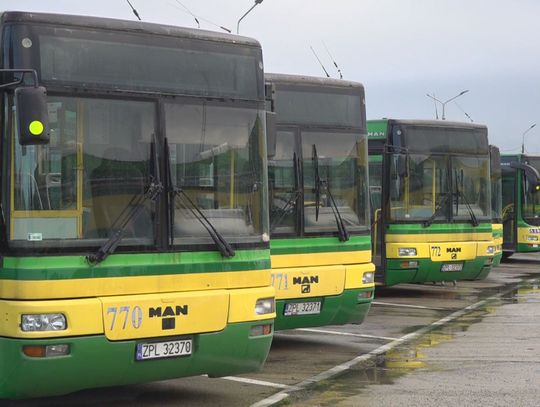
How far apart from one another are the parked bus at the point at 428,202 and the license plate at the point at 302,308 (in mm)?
6739

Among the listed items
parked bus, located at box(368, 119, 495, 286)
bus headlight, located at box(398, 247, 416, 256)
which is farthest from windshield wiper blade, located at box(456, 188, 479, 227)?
bus headlight, located at box(398, 247, 416, 256)

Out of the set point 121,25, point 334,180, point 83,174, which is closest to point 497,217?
point 334,180

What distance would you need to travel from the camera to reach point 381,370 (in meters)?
11.0

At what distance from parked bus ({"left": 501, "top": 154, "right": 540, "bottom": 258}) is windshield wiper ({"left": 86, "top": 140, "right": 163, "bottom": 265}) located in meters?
22.4

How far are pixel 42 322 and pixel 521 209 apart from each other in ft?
77.7

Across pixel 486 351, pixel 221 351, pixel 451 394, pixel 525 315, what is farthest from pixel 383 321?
pixel 221 351

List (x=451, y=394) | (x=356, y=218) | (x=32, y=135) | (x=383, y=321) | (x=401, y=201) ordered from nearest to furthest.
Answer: (x=32, y=135), (x=451, y=394), (x=356, y=218), (x=383, y=321), (x=401, y=201)

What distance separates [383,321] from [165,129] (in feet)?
26.2

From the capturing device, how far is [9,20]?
773 cm

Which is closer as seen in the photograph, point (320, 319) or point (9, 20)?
point (9, 20)

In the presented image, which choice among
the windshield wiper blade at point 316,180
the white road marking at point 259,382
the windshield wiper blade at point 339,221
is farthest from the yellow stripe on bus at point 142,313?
the windshield wiper blade at point 316,180

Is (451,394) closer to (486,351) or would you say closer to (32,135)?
(486,351)

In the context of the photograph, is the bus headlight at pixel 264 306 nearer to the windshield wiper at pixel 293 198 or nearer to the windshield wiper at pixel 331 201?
the windshield wiper at pixel 293 198

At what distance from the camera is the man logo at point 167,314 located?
8.04 metres
